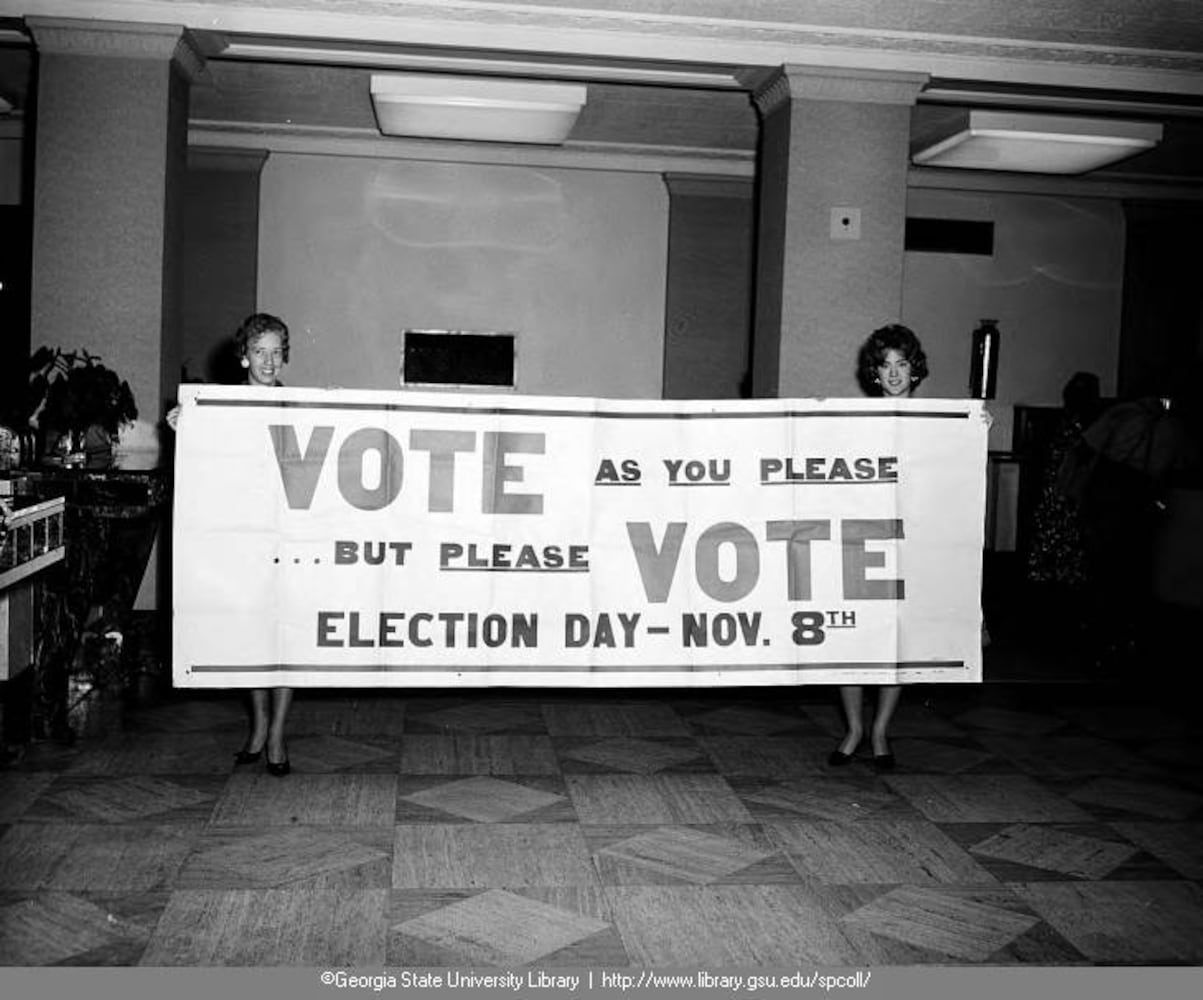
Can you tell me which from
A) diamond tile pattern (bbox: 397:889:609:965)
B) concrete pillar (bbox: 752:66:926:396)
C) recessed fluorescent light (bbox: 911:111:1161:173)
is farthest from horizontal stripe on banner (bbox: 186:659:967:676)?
recessed fluorescent light (bbox: 911:111:1161:173)

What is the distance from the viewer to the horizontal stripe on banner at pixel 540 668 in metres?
3.82

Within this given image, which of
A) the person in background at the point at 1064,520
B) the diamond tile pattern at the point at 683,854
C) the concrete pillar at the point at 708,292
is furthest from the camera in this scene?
the concrete pillar at the point at 708,292

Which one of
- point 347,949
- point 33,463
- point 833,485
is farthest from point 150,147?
point 347,949

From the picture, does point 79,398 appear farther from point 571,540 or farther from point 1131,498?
point 1131,498

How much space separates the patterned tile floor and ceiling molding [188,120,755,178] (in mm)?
6288

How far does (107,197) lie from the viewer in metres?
6.34

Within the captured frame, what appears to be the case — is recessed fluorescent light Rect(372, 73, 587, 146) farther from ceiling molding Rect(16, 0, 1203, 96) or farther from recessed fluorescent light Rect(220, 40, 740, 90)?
ceiling molding Rect(16, 0, 1203, 96)

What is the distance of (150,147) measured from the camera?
6352 mm

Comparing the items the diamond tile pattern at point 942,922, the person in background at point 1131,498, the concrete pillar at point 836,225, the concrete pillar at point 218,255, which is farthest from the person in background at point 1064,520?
the concrete pillar at point 218,255

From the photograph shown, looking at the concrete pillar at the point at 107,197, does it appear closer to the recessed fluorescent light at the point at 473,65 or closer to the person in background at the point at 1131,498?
the recessed fluorescent light at the point at 473,65

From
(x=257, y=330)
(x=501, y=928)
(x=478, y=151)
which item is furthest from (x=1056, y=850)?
(x=478, y=151)

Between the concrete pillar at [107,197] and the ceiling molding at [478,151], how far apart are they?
374cm

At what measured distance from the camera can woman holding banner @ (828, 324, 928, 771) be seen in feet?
13.6

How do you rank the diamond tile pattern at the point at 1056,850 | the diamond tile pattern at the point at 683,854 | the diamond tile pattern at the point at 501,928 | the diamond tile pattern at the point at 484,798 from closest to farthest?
1. the diamond tile pattern at the point at 501,928
2. the diamond tile pattern at the point at 683,854
3. the diamond tile pattern at the point at 1056,850
4. the diamond tile pattern at the point at 484,798
